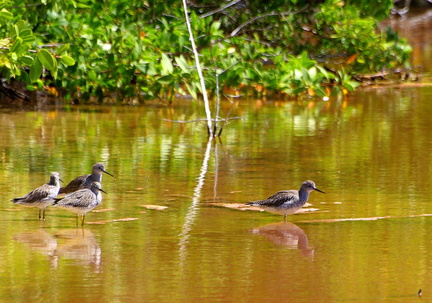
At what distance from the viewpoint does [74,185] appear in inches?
368

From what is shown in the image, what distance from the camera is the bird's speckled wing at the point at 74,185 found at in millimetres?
9295

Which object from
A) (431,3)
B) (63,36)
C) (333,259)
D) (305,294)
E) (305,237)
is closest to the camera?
(305,294)

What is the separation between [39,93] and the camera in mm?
16953

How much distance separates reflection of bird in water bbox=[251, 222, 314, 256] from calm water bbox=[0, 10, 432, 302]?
0.6 inches

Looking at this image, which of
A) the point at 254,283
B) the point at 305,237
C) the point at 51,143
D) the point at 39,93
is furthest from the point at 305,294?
the point at 39,93

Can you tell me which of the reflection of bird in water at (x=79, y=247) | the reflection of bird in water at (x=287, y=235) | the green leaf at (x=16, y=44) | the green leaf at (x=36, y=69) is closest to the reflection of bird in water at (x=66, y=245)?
the reflection of bird in water at (x=79, y=247)

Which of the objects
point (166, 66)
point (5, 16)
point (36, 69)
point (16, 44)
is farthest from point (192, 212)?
point (166, 66)

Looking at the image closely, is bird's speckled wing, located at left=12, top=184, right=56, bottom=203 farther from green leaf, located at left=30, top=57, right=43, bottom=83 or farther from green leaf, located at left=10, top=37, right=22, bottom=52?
green leaf, located at left=10, top=37, right=22, bottom=52

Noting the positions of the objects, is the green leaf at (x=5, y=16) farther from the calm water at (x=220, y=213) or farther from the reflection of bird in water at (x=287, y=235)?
the reflection of bird in water at (x=287, y=235)

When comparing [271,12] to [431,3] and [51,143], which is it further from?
[431,3]

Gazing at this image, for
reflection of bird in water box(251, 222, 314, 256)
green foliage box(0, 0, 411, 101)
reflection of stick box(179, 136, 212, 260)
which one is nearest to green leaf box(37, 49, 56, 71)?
reflection of stick box(179, 136, 212, 260)

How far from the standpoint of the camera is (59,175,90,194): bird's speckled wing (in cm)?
930

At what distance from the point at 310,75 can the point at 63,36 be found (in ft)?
11.7

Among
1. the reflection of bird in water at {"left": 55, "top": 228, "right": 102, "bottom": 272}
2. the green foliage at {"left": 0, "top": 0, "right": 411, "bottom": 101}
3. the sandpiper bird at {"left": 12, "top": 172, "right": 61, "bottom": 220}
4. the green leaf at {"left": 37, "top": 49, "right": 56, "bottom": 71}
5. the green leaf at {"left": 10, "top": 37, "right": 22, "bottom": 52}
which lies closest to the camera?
the reflection of bird in water at {"left": 55, "top": 228, "right": 102, "bottom": 272}
